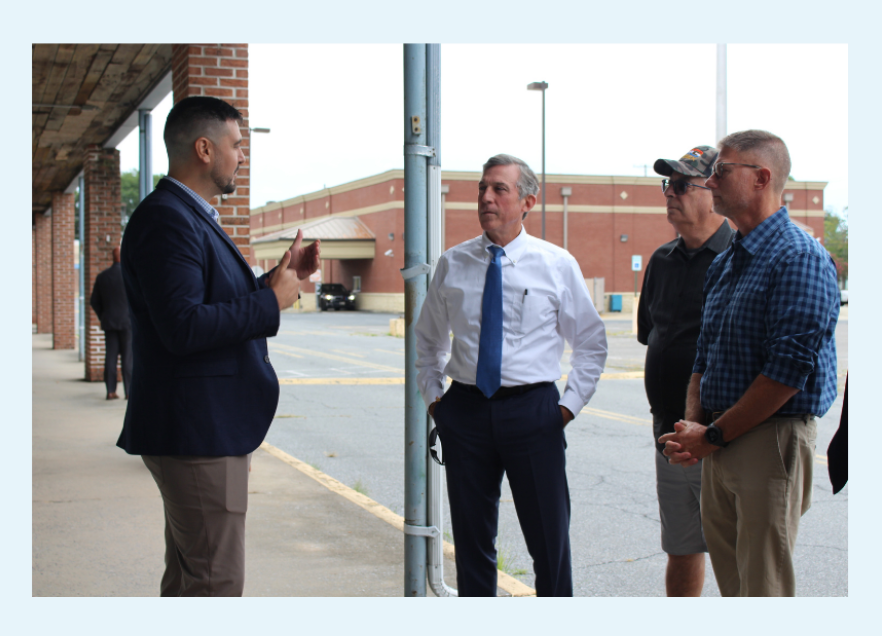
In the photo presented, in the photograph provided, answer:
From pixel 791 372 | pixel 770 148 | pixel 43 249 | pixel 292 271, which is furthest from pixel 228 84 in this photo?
pixel 43 249

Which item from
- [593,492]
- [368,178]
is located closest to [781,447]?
[593,492]

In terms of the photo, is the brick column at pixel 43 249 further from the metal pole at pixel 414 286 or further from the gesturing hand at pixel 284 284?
the gesturing hand at pixel 284 284

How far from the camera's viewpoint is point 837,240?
7181 centimetres

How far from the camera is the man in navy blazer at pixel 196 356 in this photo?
254cm

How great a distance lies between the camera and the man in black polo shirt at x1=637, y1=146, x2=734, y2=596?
11.2 feet

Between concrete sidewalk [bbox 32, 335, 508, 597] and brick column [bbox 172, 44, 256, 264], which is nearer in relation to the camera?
concrete sidewalk [bbox 32, 335, 508, 597]

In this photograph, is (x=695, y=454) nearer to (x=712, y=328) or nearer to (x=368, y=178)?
(x=712, y=328)

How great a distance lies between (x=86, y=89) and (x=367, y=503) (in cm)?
693

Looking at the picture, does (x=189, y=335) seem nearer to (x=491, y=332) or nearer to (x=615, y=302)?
(x=491, y=332)

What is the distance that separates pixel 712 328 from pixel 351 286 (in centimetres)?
4763

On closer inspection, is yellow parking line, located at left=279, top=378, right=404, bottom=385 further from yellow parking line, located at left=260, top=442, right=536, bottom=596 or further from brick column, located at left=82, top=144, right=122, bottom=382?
yellow parking line, located at left=260, top=442, right=536, bottom=596

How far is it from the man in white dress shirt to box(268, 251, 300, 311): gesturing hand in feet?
2.43

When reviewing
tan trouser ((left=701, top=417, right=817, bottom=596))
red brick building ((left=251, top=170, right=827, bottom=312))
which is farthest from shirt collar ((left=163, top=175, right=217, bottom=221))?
red brick building ((left=251, top=170, right=827, bottom=312))

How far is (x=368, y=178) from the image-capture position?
47500 millimetres
